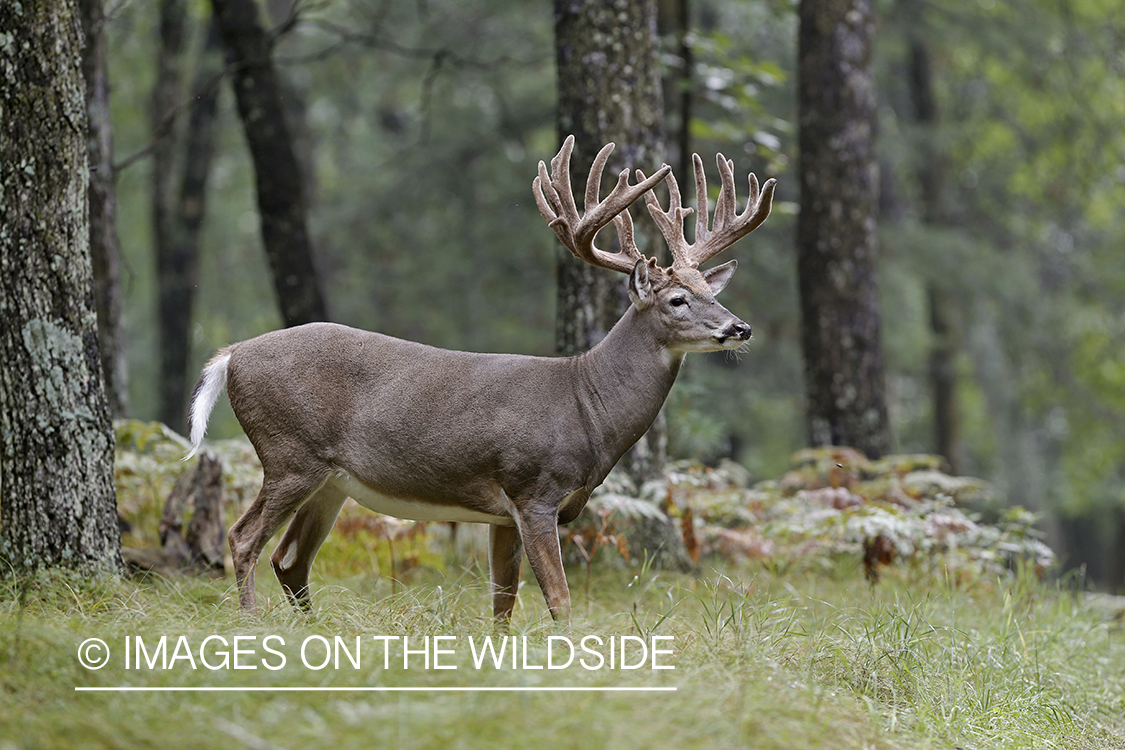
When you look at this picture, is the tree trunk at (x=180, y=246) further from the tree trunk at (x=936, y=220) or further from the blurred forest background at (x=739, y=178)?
the tree trunk at (x=936, y=220)

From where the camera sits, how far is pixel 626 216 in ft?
16.6

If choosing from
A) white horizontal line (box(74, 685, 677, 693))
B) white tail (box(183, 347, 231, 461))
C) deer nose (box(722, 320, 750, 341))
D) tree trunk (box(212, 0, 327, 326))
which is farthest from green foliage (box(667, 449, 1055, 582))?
tree trunk (box(212, 0, 327, 326))

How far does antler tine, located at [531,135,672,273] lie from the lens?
15.2 feet

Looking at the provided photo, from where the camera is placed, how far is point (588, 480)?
446 cm

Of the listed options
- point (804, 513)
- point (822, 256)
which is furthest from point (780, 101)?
point (804, 513)

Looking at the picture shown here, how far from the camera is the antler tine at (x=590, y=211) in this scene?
464cm

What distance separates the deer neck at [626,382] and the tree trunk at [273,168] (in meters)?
4.17

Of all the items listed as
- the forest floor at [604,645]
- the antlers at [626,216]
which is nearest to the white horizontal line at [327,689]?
the forest floor at [604,645]

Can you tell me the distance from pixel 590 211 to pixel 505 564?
61.0 inches

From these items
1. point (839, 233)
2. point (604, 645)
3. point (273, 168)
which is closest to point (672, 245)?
point (604, 645)

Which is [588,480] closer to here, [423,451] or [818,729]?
[423,451]

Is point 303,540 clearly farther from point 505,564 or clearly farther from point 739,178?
point 739,178

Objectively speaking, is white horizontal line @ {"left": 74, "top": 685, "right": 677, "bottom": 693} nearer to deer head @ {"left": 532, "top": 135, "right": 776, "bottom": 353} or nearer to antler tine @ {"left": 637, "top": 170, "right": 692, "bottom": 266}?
deer head @ {"left": 532, "top": 135, "right": 776, "bottom": 353}

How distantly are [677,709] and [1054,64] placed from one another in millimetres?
12422
